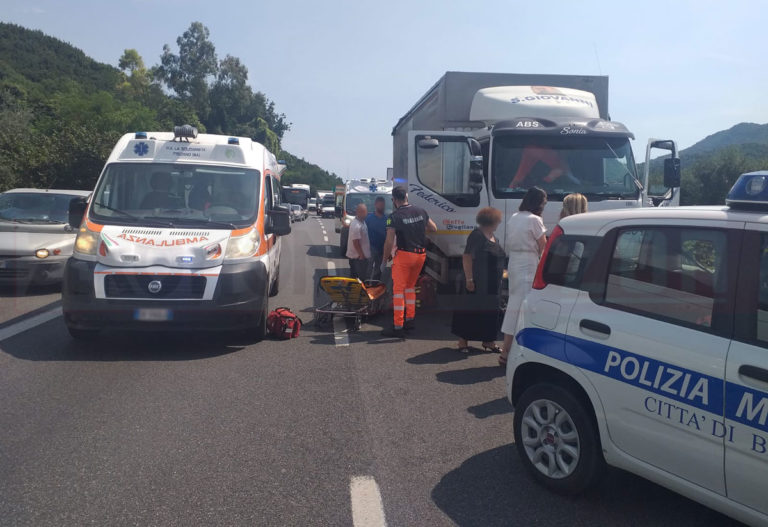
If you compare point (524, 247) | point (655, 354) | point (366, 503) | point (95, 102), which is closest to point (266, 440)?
point (366, 503)

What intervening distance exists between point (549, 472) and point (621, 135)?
20.6 ft

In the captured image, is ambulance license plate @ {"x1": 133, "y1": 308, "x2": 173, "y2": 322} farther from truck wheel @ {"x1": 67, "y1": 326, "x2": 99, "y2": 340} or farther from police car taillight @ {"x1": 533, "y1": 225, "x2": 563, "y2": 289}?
police car taillight @ {"x1": 533, "y1": 225, "x2": 563, "y2": 289}

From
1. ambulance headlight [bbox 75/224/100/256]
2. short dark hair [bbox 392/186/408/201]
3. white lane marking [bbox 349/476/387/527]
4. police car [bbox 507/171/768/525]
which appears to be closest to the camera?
police car [bbox 507/171/768/525]

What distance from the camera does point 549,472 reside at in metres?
3.94

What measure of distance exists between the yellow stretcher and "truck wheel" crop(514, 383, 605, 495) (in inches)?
186

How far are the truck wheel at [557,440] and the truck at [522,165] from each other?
4.83m

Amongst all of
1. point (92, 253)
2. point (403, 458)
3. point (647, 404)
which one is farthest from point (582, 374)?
point (92, 253)

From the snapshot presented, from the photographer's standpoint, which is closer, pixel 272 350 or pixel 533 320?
pixel 533 320

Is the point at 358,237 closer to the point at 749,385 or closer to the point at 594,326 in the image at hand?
the point at 594,326

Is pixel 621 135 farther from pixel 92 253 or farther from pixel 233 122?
pixel 233 122

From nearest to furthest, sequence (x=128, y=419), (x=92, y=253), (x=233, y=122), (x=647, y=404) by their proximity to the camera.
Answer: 1. (x=647, y=404)
2. (x=128, y=419)
3. (x=92, y=253)
4. (x=233, y=122)

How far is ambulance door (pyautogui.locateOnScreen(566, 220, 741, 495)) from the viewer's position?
3.15m

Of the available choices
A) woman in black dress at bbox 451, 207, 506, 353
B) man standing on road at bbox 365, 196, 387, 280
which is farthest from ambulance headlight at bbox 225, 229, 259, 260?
man standing on road at bbox 365, 196, 387, 280

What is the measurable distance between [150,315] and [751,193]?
5.79 meters
